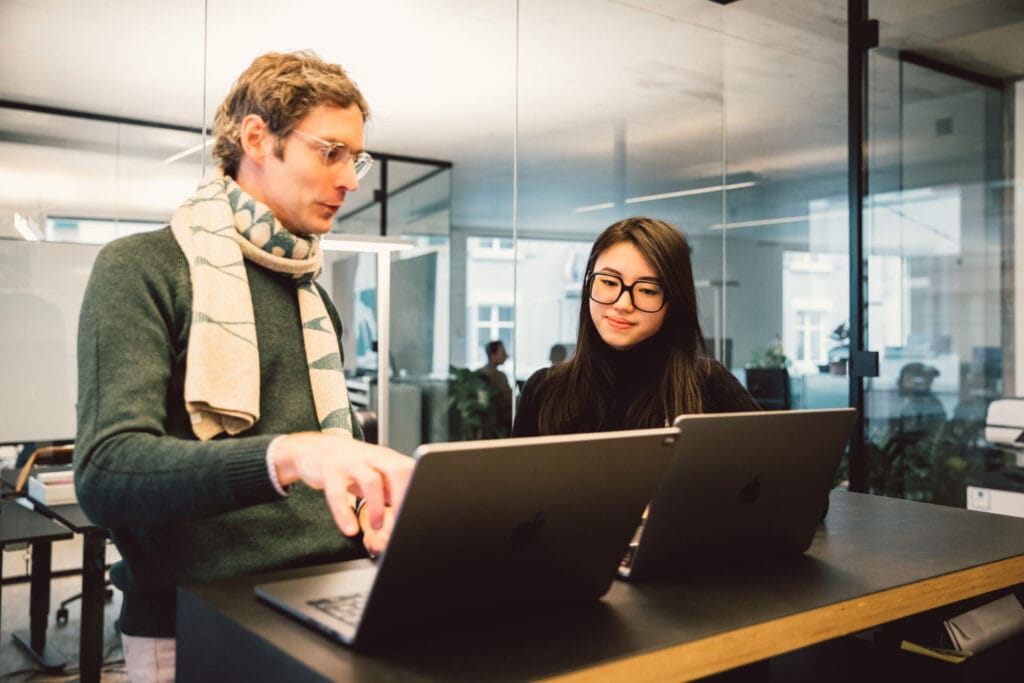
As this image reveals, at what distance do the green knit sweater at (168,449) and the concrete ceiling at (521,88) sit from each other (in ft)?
7.40

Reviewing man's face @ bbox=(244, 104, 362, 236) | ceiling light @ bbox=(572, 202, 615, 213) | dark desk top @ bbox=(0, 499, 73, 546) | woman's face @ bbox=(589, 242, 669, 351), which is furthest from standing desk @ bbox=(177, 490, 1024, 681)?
ceiling light @ bbox=(572, 202, 615, 213)

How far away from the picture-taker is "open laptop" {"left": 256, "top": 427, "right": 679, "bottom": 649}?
0.88 meters

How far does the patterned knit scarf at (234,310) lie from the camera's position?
1.22 m

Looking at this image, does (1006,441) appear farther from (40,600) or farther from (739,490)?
(40,600)

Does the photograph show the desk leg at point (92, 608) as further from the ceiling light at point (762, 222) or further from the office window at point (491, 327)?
the ceiling light at point (762, 222)

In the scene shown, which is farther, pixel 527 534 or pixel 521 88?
pixel 521 88

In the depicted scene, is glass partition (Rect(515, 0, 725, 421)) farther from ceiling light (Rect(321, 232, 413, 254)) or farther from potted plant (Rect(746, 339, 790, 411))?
ceiling light (Rect(321, 232, 413, 254))

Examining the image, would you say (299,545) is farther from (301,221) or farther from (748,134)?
(748,134)

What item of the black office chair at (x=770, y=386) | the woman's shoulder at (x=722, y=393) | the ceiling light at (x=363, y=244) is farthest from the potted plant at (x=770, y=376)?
the woman's shoulder at (x=722, y=393)

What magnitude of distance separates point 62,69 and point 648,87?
271 cm

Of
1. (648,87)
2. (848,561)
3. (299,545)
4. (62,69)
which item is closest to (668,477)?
(848,561)

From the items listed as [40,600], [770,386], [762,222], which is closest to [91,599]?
[40,600]

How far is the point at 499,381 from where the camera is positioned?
4.13 meters

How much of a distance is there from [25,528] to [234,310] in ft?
6.81
